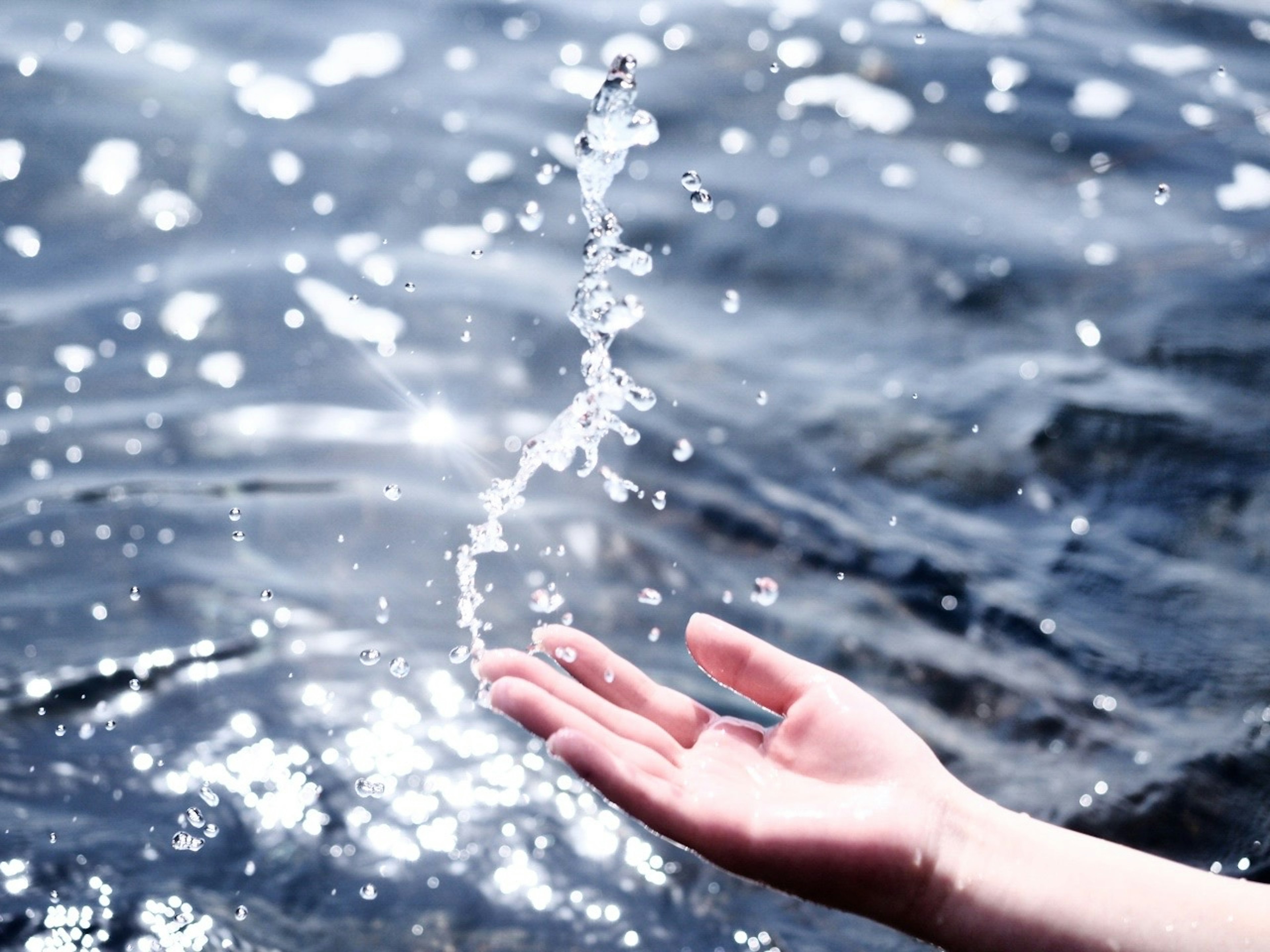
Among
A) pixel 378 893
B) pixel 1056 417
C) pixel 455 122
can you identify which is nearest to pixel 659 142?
pixel 455 122

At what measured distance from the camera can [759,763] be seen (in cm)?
252

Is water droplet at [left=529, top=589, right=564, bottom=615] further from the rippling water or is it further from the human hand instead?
the human hand

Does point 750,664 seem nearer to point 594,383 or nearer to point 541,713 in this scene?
point 541,713

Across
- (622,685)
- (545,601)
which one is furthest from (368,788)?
(622,685)

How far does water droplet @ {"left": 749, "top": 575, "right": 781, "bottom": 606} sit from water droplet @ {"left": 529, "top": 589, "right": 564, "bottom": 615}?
59 centimetres

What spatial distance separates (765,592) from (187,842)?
1760 mm

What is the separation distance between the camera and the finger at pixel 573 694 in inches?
95.0

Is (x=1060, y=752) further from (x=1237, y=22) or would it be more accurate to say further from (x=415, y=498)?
(x=1237, y=22)

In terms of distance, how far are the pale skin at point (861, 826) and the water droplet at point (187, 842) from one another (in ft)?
3.55

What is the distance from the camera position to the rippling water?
3.09 meters

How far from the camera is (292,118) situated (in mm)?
5508

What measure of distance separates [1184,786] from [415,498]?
7.88ft

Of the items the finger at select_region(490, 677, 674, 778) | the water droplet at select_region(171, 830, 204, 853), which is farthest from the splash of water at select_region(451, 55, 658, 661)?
the finger at select_region(490, 677, 674, 778)

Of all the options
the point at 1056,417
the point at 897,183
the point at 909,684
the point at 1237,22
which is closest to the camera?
the point at 909,684
